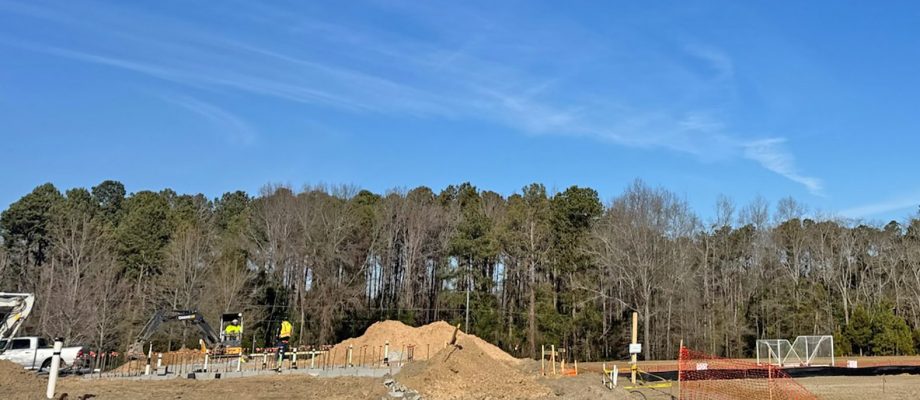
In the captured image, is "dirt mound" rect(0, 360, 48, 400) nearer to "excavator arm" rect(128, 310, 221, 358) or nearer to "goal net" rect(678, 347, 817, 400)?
"excavator arm" rect(128, 310, 221, 358)

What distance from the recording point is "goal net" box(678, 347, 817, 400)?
66.1 feet

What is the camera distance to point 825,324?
184 ft

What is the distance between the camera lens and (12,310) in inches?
1037

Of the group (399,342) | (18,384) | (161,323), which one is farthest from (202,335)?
(18,384)

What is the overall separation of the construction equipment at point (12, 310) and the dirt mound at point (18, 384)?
423 inches

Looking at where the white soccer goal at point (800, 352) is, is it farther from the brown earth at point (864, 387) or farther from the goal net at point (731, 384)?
the goal net at point (731, 384)

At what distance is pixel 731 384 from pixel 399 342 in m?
20.1

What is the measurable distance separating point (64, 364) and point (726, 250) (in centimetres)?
5223

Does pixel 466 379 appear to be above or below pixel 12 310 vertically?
below

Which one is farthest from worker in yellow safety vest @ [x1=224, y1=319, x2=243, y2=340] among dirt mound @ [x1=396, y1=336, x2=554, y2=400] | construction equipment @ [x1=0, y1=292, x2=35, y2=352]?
dirt mound @ [x1=396, y1=336, x2=554, y2=400]

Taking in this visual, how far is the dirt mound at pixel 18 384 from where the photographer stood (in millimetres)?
14360

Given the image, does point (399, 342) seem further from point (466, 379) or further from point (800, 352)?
point (800, 352)

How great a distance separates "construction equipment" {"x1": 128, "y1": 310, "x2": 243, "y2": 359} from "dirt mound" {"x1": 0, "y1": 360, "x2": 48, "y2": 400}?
10747 mm

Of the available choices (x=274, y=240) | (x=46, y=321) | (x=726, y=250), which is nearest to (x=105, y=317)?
(x=46, y=321)
